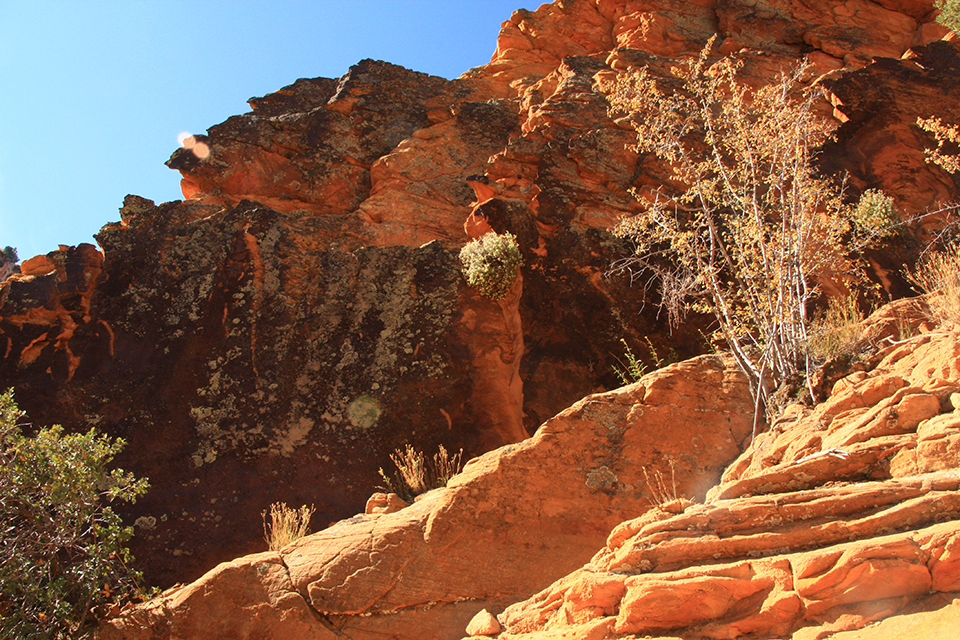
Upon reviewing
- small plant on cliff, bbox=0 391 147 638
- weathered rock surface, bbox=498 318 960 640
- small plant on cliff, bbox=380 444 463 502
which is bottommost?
weathered rock surface, bbox=498 318 960 640

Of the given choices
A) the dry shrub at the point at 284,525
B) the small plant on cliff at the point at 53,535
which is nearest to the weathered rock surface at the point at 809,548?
the dry shrub at the point at 284,525

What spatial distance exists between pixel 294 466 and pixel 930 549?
22.8 ft

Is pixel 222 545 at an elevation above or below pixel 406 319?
below

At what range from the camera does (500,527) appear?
213 inches

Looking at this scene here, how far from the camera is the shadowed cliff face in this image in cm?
805

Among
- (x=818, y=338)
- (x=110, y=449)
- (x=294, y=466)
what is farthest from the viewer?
(x=294, y=466)

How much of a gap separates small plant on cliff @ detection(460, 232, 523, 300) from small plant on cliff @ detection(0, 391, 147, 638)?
555 centimetres

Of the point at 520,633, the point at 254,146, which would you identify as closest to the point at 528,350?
the point at 520,633

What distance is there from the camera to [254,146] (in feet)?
48.6

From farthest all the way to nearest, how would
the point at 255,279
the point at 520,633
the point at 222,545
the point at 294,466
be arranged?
the point at 255,279 < the point at 294,466 < the point at 222,545 < the point at 520,633

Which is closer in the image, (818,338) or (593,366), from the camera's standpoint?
(818,338)

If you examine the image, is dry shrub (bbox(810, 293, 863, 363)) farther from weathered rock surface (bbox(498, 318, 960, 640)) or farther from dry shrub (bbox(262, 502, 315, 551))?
dry shrub (bbox(262, 502, 315, 551))

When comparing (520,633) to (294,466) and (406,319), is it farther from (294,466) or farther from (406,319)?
(406,319)

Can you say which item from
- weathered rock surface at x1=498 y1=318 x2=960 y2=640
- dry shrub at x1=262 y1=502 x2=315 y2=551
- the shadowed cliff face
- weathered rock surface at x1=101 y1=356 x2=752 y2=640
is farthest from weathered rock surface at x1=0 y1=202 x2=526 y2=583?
weathered rock surface at x1=498 y1=318 x2=960 y2=640
